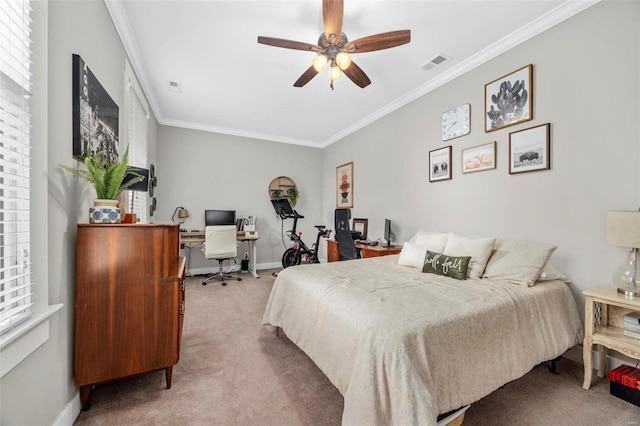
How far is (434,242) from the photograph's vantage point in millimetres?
2760

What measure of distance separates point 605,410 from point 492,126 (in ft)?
7.99

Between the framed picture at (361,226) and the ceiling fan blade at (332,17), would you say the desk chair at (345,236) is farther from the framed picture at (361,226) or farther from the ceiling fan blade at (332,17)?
the ceiling fan blade at (332,17)

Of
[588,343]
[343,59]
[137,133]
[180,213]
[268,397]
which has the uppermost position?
[343,59]

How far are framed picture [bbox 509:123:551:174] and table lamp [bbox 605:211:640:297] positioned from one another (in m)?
0.75

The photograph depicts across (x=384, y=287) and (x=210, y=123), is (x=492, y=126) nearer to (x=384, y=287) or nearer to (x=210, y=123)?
(x=384, y=287)

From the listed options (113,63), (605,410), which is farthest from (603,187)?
(113,63)

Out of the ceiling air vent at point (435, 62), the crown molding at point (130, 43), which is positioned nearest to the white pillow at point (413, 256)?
the ceiling air vent at point (435, 62)

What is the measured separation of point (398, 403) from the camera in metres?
1.13

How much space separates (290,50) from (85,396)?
3.27 m

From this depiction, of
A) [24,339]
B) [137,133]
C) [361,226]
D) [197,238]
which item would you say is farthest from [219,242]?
[24,339]

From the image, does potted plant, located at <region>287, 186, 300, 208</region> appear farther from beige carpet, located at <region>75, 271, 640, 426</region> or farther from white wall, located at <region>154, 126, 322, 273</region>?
beige carpet, located at <region>75, 271, 640, 426</region>

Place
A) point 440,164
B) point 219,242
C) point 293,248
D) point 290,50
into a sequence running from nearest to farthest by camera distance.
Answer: point 290,50 → point 440,164 → point 219,242 → point 293,248

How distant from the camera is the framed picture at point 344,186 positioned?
17.0 ft

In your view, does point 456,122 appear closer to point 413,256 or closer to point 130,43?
point 413,256
